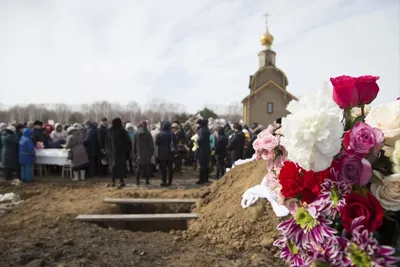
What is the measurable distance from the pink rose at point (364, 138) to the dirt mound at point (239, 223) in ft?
10.0

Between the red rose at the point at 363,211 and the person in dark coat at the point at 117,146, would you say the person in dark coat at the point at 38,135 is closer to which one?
the person in dark coat at the point at 117,146

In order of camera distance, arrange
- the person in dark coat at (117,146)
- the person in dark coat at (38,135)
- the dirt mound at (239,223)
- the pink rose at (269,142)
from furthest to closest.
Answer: the person in dark coat at (38,135) → the person in dark coat at (117,146) → the dirt mound at (239,223) → the pink rose at (269,142)

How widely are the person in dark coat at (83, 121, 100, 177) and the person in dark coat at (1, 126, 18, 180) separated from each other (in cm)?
204

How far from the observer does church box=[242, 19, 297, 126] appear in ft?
139

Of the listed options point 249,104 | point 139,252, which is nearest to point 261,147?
point 139,252

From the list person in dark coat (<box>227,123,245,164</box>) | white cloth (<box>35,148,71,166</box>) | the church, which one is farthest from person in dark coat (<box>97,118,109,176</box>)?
the church

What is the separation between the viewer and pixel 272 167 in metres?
1.98

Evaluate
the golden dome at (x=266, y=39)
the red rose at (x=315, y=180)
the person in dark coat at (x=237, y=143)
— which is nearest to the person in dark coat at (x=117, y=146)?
the person in dark coat at (x=237, y=143)

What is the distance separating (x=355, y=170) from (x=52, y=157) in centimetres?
1110

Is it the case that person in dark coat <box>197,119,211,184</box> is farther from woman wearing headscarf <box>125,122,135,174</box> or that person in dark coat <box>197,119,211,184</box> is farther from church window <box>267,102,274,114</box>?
church window <box>267,102,274,114</box>

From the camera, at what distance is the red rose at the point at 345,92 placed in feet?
5.05

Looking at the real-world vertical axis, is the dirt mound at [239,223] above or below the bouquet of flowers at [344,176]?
below

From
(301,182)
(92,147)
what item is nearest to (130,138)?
(92,147)

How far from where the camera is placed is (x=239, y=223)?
16.6 ft
